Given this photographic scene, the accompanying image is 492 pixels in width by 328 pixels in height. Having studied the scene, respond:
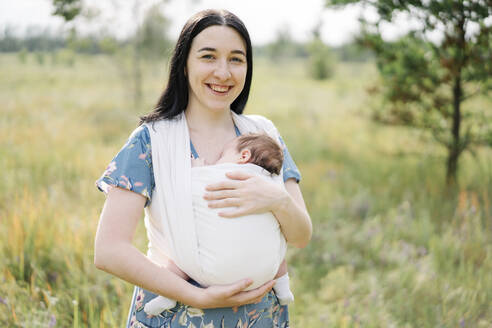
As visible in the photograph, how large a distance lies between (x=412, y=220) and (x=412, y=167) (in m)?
1.74

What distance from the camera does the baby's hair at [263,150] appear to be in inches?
59.5

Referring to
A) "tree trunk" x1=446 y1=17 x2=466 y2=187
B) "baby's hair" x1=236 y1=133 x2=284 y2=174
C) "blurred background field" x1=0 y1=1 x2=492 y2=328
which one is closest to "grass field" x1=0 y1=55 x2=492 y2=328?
"blurred background field" x1=0 y1=1 x2=492 y2=328

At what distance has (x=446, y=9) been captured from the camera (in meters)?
3.12

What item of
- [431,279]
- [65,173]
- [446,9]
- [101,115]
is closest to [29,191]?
[65,173]

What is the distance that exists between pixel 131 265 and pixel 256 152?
0.62 metres

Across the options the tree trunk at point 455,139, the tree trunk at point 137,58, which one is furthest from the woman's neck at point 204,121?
the tree trunk at point 137,58

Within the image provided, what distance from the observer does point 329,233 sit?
3.73 m

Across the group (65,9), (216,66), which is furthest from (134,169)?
(65,9)

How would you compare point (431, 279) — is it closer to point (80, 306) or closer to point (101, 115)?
point (80, 306)

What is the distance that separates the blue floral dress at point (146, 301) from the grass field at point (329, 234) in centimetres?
74

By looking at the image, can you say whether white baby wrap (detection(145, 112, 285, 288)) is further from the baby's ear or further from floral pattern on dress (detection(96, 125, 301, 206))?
the baby's ear

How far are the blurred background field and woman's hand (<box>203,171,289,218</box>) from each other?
1.12m

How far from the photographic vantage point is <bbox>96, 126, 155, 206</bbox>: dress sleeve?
1.31 m

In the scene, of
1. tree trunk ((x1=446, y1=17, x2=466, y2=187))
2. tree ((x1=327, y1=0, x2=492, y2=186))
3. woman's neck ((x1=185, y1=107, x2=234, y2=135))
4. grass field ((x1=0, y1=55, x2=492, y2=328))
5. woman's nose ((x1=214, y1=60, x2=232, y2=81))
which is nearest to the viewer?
woman's nose ((x1=214, y1=60, x2=232, y2=81))
